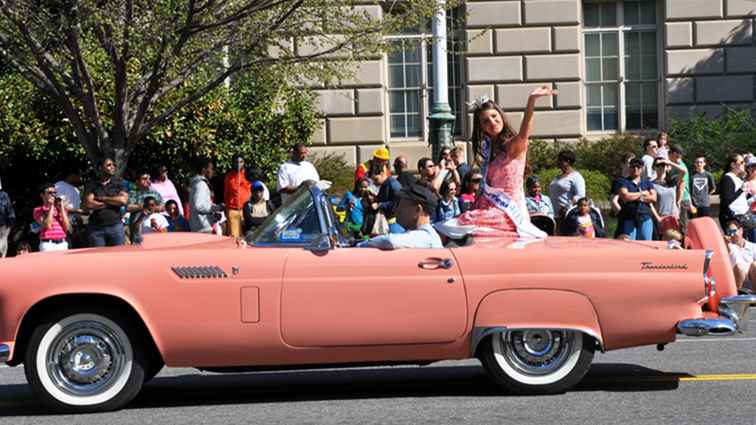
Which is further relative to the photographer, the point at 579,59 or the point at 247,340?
the point at 579,59

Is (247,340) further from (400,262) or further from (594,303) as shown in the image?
(594,303)

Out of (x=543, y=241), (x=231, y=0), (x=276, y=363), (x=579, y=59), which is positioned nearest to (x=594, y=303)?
(x=543, y=241)

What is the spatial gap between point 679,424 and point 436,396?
1698 mm

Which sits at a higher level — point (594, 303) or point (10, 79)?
point (10, 79)

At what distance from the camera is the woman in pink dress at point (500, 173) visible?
29.2 ft

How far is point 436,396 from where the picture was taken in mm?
8523

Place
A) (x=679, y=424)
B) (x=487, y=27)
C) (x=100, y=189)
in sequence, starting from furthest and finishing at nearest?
(x=487, y=27)
(x=100, y=189)
(x=679, y=424)

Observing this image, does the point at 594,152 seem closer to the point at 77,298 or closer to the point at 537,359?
the point at 537,359

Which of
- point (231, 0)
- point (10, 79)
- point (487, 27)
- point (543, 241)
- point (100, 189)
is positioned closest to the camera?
point (543, 241)

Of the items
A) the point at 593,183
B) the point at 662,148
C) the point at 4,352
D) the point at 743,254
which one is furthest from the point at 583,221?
the point at 4,352

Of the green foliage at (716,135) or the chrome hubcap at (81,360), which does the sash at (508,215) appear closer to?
the chrome hubcap at (81,360)

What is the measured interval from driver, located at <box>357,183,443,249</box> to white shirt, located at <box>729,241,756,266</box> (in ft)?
24.4

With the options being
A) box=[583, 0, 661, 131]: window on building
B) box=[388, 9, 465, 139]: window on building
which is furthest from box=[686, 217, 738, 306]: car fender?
box=[583, 0, 661, 131]: window on building

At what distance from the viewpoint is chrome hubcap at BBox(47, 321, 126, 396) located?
820 centimetres
